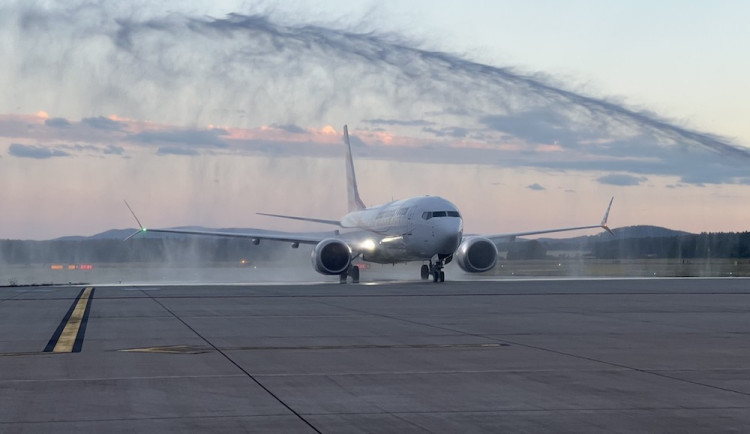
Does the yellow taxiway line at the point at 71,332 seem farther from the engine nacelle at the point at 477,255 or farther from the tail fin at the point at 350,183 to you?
the tail fin at the point at 350,183

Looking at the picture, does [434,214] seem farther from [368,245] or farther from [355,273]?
[355,273]

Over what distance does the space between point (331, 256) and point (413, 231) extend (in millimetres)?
6144

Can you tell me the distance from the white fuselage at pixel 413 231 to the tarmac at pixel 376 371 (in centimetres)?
2522

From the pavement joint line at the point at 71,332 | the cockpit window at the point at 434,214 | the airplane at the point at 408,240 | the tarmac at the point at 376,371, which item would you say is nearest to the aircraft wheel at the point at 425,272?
the airplane at the point at 408,240

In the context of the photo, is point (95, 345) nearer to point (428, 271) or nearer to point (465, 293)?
point (465, 293)

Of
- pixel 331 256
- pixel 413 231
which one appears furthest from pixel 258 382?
pixel 331 256

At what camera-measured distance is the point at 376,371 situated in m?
15.4

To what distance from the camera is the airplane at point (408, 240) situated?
5566 centimetres

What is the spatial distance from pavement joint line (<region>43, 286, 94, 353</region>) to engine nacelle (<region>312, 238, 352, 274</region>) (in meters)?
26.6

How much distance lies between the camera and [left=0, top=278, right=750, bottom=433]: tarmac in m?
11.1

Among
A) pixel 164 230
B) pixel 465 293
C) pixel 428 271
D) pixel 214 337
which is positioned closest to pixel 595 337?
pixel 214 337

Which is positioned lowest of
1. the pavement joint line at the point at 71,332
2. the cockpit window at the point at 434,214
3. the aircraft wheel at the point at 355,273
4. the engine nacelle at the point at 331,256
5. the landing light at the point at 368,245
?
the pavement joint line at the point at 71,332

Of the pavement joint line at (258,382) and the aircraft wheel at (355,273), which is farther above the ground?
the aircraft wheel at (355,273)

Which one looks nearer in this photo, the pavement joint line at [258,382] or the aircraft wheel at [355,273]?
the pavement joint line at [258,382]
